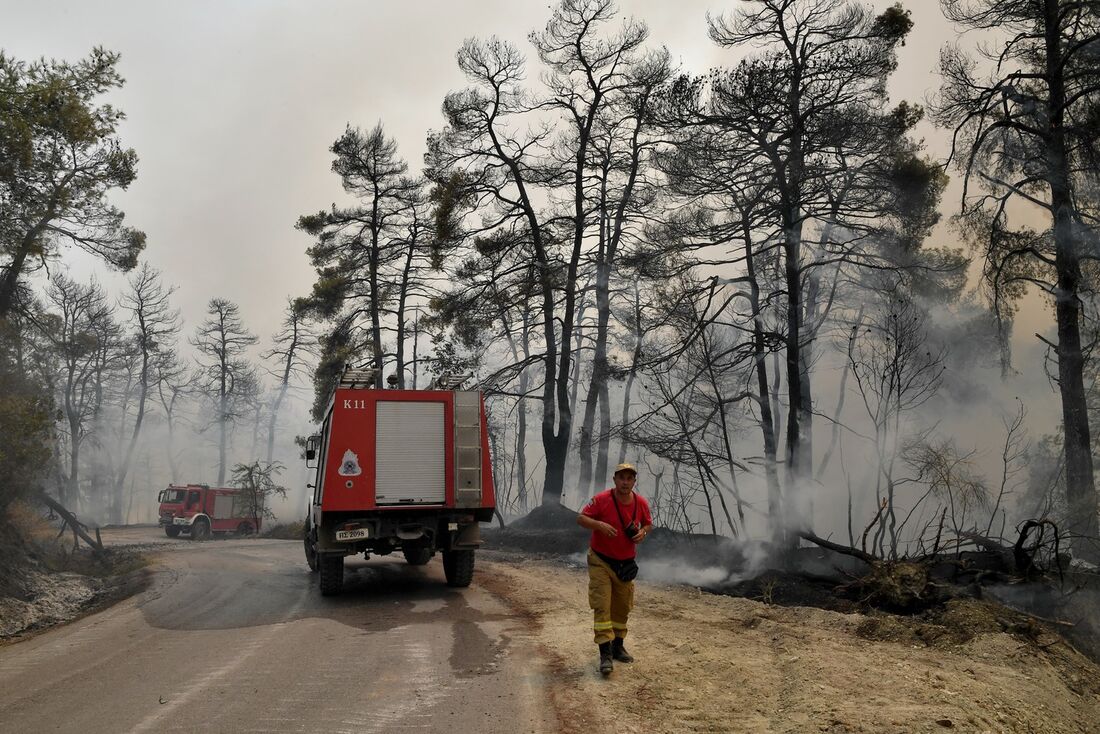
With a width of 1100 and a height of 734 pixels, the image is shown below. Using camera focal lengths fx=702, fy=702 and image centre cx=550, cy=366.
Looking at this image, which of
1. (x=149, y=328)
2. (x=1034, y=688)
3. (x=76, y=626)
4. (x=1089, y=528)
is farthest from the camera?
(x=149, y=328)

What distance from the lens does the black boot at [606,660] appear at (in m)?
5.83

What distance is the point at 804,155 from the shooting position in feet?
42.0

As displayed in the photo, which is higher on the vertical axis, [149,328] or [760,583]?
[149,328]

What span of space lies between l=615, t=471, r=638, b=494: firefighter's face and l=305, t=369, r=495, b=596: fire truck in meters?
4.60

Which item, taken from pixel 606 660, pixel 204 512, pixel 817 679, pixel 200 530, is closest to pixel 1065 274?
pixel 817 679

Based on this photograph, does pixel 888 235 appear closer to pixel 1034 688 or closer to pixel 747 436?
pixel 1034 688

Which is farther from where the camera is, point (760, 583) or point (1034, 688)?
point (760, 583)

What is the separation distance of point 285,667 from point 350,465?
399 centimetres

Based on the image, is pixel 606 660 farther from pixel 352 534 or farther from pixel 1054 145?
pixel 1054 145

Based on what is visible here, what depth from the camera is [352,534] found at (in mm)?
10023

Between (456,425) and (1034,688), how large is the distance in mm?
7543

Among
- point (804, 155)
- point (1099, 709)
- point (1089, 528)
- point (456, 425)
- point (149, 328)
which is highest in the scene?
point (149, 328)

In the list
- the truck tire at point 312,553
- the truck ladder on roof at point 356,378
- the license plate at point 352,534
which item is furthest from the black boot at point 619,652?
the truck tire at point 312,553

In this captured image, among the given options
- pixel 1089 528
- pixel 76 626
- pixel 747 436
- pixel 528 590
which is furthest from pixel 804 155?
pixel 747 436
